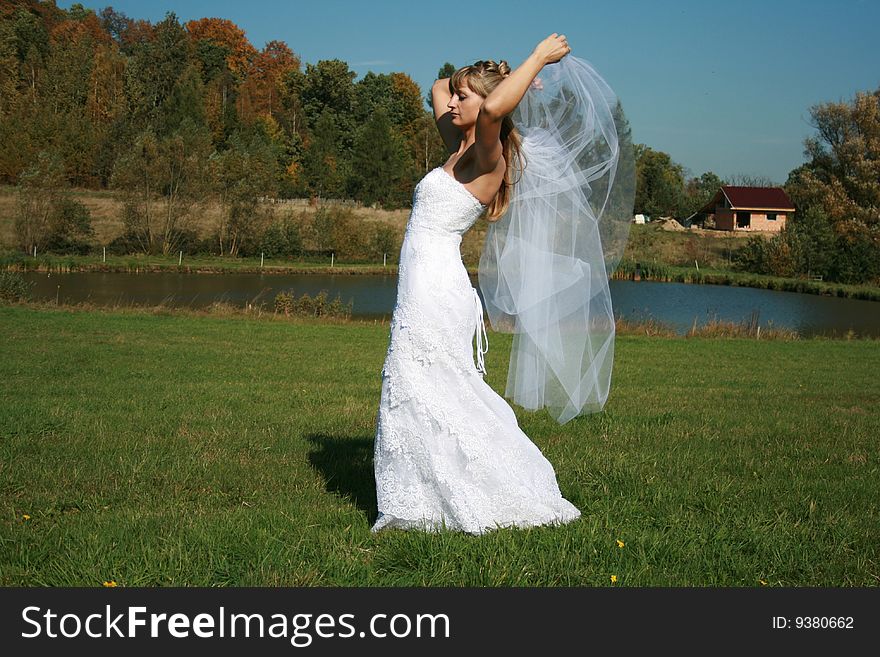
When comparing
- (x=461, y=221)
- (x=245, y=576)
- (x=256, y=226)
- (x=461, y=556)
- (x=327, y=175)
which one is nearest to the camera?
(x=245, y=576)

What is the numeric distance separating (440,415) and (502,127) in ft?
6.34

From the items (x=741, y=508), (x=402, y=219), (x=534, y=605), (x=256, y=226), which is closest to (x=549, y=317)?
(x=741, y=508)

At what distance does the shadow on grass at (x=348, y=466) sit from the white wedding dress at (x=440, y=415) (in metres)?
0.49

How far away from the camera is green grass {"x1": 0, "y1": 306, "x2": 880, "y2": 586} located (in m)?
4.75

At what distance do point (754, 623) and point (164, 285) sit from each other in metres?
43.0

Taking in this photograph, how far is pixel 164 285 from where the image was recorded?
4409cm

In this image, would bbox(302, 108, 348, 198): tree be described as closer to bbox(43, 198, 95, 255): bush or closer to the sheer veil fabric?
bbox(43, 198, 95, 255): bush

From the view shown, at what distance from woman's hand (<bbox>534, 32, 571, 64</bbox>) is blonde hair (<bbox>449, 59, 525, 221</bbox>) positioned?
1.47 feet

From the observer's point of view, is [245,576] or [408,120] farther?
[408,120]

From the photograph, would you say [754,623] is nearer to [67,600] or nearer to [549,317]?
[549,317]

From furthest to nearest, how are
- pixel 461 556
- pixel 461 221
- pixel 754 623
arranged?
pixel 461 221, pixel 461 556, pixel 754 623

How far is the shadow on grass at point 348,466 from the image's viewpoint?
635 centimetres

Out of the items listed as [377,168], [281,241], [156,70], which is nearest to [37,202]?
[281,241]

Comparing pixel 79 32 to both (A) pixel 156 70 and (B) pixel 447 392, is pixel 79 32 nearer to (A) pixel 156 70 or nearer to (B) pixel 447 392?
(A) pixel 156 70
